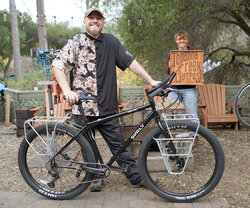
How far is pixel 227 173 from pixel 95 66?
215 cm

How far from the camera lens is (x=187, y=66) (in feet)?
14.2

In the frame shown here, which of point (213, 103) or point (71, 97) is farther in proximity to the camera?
point (213, 103)

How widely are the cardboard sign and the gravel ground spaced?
128 centimetres

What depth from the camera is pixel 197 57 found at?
14.3 feet

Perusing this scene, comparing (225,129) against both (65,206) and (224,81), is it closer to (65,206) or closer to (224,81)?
(224,81)

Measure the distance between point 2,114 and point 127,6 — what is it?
13.3 ft

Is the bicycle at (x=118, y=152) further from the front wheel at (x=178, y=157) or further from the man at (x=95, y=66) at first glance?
the man at (x=95, y=66)

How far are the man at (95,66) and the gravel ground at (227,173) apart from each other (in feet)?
3.19

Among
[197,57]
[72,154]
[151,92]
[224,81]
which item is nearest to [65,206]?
[72,154]

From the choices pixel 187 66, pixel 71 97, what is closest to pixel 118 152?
pixel 71 97

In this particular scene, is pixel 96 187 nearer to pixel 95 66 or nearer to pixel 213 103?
pixel 95 66

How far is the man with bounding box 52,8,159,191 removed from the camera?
2.89m

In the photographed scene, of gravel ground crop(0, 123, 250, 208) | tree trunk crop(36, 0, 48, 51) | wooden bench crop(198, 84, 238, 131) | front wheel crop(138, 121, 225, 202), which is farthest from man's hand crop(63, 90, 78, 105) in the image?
tree trunk crop(36, 0, 48, 51)

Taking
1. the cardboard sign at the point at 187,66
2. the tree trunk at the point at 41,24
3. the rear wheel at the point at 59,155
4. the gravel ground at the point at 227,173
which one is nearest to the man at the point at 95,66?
the rear wheel at the point at 59,155
